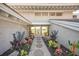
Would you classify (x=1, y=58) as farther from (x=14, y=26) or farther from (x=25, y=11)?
(x=25, y=11)

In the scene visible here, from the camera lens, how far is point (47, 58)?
181 centimetres

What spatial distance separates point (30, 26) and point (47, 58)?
0.33 m

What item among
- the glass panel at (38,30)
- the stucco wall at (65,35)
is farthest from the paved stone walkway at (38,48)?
the stucco wall at (65,35)

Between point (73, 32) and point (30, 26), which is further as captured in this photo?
point (30, 26)

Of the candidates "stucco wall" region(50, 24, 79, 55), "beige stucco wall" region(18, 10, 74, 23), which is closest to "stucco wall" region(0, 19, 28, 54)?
"beige stucco wall" region(18, 10, 74, 23)

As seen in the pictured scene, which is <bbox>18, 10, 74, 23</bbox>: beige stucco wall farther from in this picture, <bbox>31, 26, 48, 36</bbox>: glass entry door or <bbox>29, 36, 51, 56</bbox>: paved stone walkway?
<bbox>29, 36, 51, 56</bbox>: paved stone walkway

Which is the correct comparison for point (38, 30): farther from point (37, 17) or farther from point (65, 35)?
point (65, 35)

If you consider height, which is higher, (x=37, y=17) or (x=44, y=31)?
(x=37, y=17)

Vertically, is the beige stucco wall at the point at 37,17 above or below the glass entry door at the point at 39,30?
above

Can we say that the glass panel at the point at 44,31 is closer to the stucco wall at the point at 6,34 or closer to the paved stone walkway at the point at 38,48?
the paved stone walkway at the point at 38,48

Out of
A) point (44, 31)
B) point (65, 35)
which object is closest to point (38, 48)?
point (44, 31)

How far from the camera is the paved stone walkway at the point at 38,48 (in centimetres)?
183

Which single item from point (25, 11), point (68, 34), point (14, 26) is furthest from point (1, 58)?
point (68, 34)

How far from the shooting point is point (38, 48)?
187 cm
